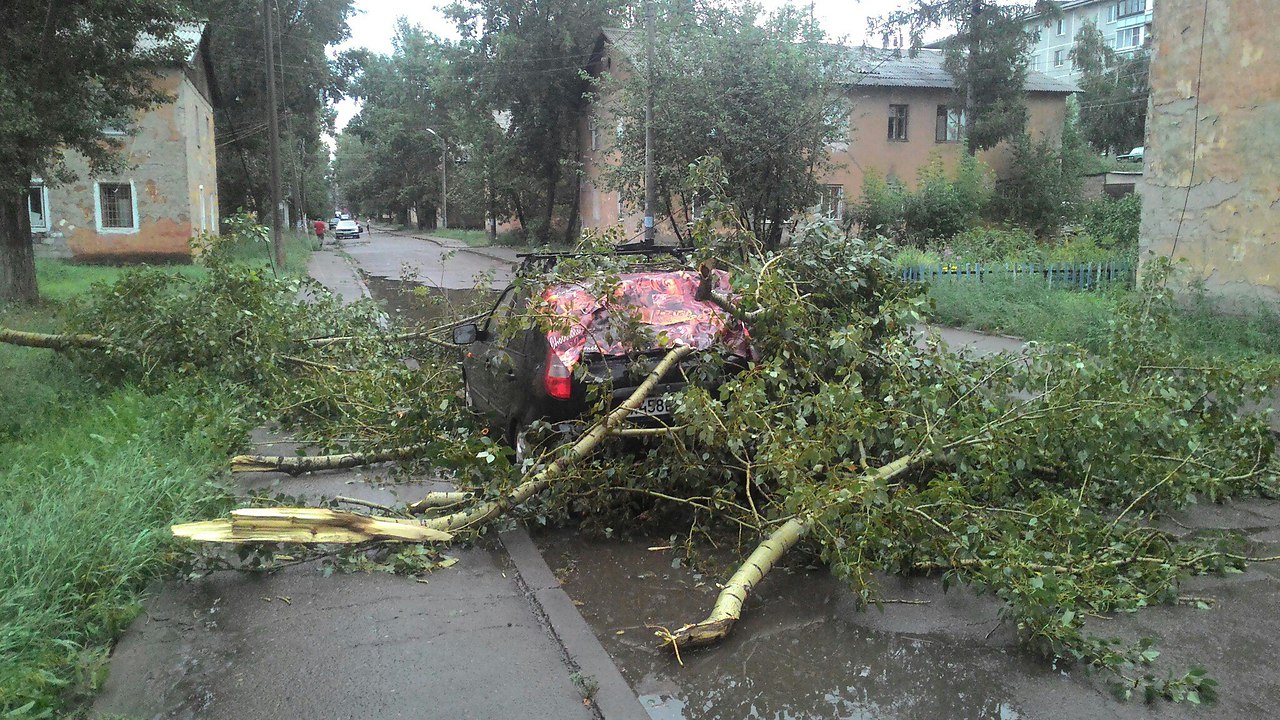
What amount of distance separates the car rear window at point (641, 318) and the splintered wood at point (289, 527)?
1618 mm

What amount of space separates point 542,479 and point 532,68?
34.7 m

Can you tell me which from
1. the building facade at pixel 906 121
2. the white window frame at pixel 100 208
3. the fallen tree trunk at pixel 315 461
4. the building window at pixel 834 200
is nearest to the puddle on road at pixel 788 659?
the fallen tree trunk at pixel 315 461

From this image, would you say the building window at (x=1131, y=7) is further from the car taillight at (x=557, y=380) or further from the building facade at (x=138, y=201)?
the car taillight at (x=557, y=380)

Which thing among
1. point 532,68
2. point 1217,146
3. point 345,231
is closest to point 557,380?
point 1217,146

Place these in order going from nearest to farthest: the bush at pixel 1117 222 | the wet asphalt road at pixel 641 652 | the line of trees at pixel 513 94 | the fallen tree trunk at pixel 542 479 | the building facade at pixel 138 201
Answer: the wet asphalt road at pixel 641 652, the fallen tree trunk at pixel 542 479, the line of trees at pixel 513 94, the bush at pixel 1117 222, the building facade at pixel 138 201

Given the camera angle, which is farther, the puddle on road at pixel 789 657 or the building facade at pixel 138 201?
the building facade at pixel 138 201

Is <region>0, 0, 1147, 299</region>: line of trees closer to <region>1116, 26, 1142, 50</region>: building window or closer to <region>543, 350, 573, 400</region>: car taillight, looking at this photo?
<region>543, 350, 573, 400</region>: car taillight

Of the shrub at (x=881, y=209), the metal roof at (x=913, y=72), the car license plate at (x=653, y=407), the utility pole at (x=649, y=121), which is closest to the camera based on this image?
the car license plate at (x=653, y=407)

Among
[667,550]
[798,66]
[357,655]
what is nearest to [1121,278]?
[798,66]

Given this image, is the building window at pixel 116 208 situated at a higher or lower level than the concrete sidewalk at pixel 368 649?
higher

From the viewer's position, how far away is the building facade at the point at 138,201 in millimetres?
26922

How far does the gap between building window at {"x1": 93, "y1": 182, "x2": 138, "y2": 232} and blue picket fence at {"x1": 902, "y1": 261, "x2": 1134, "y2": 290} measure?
2321cm

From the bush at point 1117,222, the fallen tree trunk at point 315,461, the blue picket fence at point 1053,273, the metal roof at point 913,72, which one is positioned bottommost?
the fallen tree trunk at point 315,461

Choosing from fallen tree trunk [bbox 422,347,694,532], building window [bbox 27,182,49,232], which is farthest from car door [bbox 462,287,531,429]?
building window [bbox 27,182,49,232]
